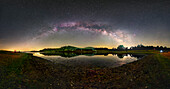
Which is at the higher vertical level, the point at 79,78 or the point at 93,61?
the point at 79,78

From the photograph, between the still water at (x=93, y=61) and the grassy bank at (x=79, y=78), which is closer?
the grassy bank at (x=79, y=78)

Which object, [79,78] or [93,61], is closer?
[79,78]

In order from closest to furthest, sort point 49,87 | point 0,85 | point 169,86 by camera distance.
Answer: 1. point 0,85
2. point 169,86
3. point 49,87

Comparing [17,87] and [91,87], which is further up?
[17,87]

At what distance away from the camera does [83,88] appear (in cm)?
1008

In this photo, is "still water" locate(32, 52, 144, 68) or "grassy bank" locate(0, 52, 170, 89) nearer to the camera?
"grassy bank" locate(0, 52, 170, 89)

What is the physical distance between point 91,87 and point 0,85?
8648 mm

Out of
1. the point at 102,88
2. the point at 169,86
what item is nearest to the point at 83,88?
the point at 102,88

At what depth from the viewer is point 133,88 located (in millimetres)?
9531

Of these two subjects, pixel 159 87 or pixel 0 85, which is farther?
pixel 159 87

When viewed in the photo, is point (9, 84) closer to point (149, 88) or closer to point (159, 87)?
point (149, 88)

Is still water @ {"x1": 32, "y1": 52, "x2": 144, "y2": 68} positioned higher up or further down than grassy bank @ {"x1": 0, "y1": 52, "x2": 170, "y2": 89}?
further down

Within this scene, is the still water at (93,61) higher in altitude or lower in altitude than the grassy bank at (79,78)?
lower

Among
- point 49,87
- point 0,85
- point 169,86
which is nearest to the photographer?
point 0,85
